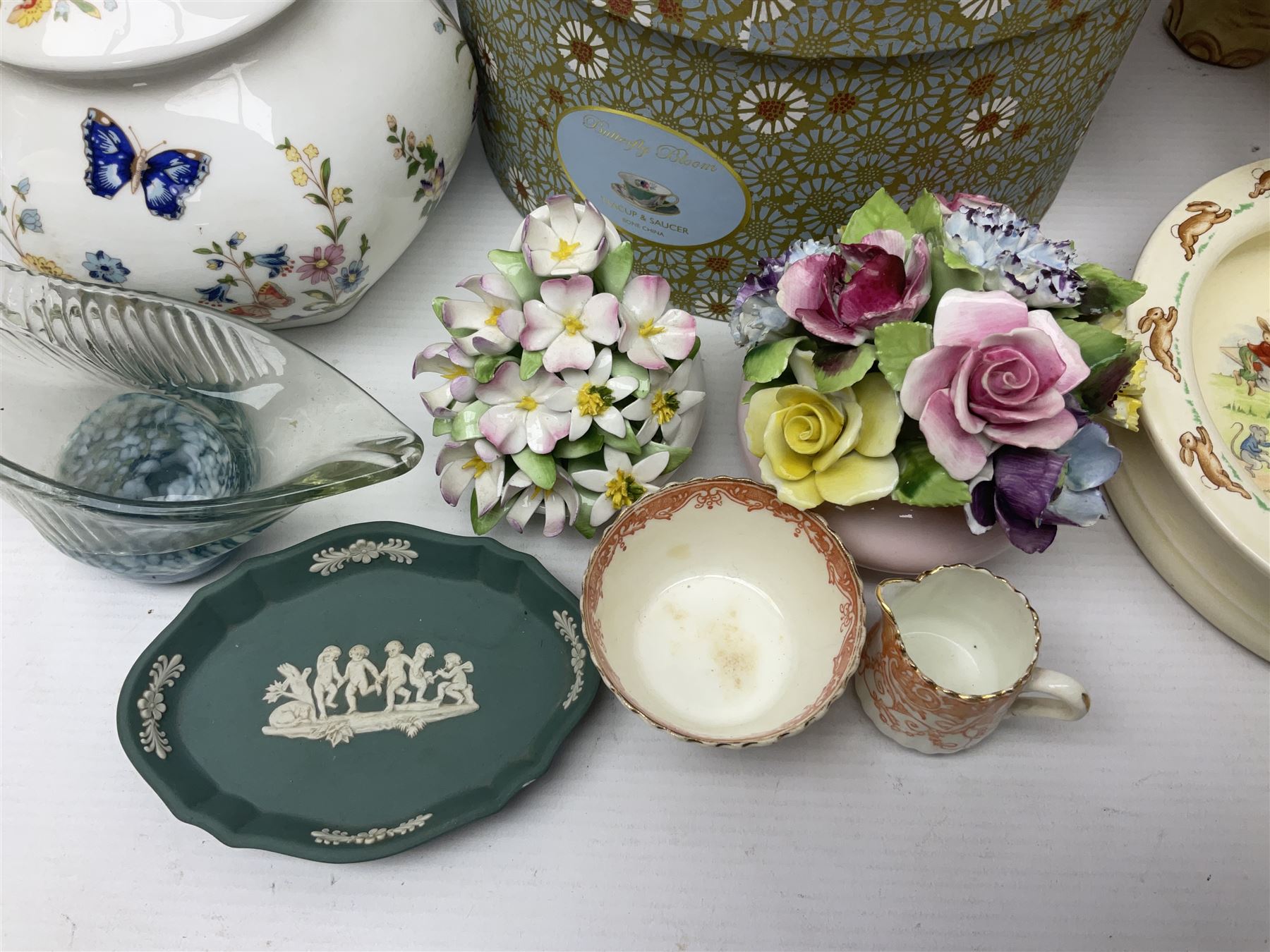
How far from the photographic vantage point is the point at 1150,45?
695 mm

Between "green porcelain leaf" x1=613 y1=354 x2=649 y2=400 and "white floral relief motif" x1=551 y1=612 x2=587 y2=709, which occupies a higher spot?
"green porcelain leaf" x1=613 y1=354 x2=649 y2=400

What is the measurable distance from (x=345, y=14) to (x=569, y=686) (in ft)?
1.15

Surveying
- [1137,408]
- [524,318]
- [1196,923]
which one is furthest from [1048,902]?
[524,318]

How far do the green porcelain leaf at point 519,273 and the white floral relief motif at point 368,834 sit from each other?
0.83 ft

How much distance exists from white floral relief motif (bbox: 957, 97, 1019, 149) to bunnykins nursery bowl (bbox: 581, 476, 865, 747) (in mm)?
199

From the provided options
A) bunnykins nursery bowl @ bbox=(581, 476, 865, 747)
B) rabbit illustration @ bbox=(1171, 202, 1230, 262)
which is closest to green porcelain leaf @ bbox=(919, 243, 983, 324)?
bunnykins nursery bowl @ bbox=(581, 476, 865, 747)

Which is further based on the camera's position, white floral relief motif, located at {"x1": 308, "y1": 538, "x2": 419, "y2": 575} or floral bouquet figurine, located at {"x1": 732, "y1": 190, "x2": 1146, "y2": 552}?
white floral relief motif, located at {"x1": 308, "y1": 538, "x2": 419, "y2": 575}

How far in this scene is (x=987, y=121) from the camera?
0.46m

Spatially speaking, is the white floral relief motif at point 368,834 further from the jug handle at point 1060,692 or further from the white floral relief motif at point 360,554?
the jug handle at point 1060,692

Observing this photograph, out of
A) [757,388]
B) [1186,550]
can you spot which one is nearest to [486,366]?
[757,388]

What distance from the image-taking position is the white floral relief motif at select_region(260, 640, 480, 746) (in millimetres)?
484

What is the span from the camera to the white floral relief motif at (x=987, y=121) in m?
0.45

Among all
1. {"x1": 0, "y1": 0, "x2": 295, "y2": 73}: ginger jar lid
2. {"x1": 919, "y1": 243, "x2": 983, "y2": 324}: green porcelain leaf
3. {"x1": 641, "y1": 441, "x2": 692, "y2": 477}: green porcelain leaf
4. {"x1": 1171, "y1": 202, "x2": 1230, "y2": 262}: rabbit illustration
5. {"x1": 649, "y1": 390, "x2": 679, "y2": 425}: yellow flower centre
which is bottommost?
{"x1": 641, "y1": 441, "x2": 692, "y2": 477}: green porcelain leaf

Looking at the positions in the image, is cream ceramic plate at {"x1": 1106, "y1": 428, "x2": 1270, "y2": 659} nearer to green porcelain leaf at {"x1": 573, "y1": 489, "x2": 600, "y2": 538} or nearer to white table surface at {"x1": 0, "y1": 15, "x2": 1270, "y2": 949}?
white table surface at {"x1": 0, "y1": 15, "x2": 1270, "y2": 949}
